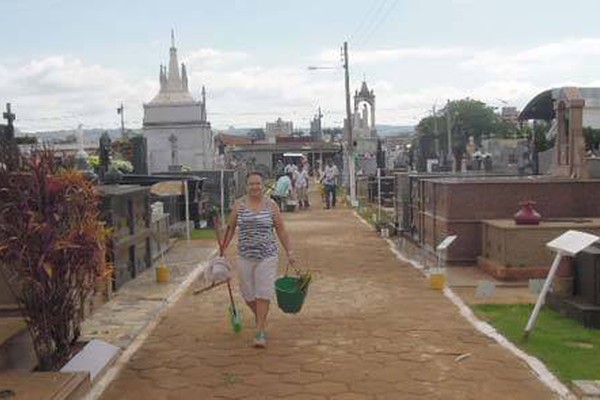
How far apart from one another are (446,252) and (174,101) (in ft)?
112

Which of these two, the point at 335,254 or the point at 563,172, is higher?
the point at 563,172

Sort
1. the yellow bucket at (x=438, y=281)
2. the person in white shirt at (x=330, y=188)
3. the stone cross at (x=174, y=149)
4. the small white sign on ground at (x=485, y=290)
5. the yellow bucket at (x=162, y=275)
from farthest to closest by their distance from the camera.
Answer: the stone cross at (x=174, y=149), the person in white shirt at (x=330, y=188), the yellow bucket at (x=162, y=275), the yellow bucket at (x=438, y=281), the small white sign on ground at (x=485, y=290)

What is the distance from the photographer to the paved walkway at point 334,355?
614 centimetres

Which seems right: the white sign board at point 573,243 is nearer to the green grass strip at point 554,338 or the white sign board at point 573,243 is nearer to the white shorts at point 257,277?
the green grass strip at point 554,338

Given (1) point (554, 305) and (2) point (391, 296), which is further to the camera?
(2) point (391, 296)

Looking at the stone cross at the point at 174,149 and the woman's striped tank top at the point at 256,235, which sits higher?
the stone cross at the point at 174,149

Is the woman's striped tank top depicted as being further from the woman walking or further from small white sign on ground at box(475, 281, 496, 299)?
small white sign on ground at box(475, 281, 496, 299)

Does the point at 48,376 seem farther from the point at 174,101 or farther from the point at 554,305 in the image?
the point at 174,101

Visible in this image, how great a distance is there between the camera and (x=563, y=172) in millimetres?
14664

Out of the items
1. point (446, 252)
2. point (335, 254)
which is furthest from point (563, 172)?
point (335, 254)

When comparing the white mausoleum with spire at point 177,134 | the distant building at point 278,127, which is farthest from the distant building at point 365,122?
the distant building at point 278,127

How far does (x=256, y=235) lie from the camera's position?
25.2ft

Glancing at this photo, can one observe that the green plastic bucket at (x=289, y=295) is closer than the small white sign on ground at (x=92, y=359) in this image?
No

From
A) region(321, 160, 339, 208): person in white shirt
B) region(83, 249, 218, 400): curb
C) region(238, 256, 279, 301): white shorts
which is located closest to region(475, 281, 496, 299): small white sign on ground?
region(238, 256, 279, 301): white shorts
